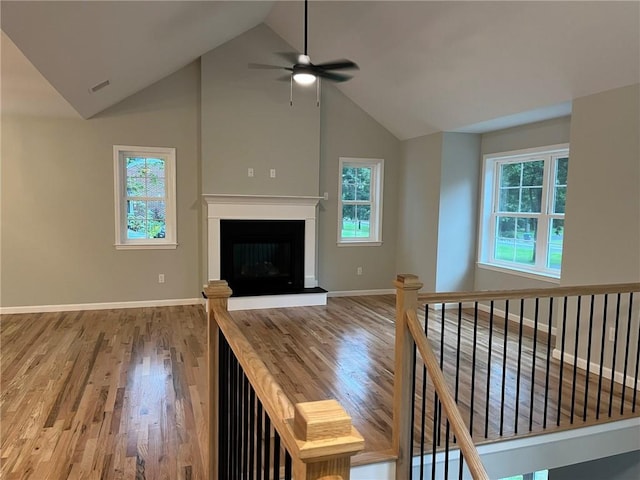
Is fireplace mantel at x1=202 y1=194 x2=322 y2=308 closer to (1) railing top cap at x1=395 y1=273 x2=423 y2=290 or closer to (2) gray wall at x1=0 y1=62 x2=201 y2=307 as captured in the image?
(2) gray wall at x1=0 y1=62 x2=201 y2=307

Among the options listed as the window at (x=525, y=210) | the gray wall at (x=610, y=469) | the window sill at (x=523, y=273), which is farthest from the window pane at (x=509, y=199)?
the gray wall at (x=610, y=469)

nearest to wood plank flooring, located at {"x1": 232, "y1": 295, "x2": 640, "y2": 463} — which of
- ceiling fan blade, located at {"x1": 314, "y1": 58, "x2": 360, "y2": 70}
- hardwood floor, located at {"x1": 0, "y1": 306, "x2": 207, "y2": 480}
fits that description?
hardwood floor, located at {"x1": 0, "y1": 306, "x2": 207, "y2": 480}

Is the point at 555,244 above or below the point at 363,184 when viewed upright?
below

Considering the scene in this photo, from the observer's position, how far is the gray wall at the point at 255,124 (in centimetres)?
598

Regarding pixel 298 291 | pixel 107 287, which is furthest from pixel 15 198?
pixel 298 291

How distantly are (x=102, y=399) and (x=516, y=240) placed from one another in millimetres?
4947

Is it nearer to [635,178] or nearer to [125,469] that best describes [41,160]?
[125,469]

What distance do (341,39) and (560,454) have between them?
15.5 ft

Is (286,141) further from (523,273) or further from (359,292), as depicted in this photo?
(523,273)

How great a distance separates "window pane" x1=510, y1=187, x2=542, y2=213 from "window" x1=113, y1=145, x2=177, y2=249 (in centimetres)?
459

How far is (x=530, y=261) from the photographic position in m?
5.51

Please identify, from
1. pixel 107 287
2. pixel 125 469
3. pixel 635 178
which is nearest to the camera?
pixel 125 469

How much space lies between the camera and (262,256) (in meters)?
6.40

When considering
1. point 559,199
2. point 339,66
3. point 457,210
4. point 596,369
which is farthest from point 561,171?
point 339,66
